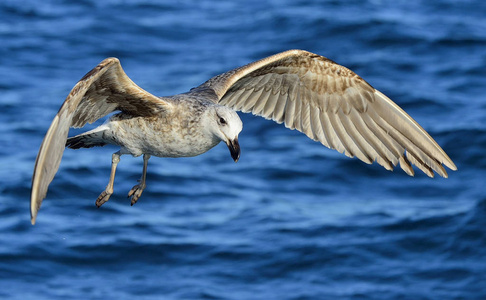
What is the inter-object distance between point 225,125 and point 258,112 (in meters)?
1.89

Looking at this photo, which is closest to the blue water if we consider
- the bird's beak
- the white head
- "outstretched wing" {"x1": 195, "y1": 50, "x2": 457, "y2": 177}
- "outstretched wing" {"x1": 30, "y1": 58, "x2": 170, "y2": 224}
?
"outstretched wing" {"x1": 195, "y1": 50, "x2": 457, "y2": 177}

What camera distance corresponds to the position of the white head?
7.90m

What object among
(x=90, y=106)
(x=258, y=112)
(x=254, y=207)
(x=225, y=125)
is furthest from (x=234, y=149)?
(x=254, y=207)

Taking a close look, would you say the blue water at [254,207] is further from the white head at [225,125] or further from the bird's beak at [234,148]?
the bird's beak at [234,148]

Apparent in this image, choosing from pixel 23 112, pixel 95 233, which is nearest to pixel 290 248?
pixel 95 233

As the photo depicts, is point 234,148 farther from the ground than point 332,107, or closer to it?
closer to it

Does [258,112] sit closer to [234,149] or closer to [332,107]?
[332,107]

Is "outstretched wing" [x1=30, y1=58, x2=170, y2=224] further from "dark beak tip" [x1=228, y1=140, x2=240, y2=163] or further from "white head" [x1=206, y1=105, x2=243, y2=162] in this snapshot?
"dark beak tip" [x1=228, y1=140, x2=240, y2=163]

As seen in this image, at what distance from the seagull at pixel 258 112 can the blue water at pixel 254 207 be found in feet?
20.1

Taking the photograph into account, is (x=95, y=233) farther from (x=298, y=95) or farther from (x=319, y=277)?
(x=298, y=95)

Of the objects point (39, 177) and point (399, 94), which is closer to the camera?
point (39, 177)

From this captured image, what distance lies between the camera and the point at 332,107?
959 centimetres

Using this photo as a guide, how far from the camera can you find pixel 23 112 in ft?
62.0

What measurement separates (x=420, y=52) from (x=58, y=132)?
1605 centimetres
